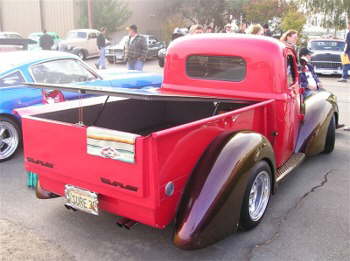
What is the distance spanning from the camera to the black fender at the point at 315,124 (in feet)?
15.9

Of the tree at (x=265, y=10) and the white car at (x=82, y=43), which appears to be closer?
the white car at (x=82, y=43)

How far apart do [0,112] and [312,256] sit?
13.9ft

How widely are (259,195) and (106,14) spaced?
104 ft

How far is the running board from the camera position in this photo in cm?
403

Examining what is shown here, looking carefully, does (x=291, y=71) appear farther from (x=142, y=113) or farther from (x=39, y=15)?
(x=39, y=15)

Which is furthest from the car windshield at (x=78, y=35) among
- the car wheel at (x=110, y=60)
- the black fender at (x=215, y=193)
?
the black fender at (x=215, y=193)

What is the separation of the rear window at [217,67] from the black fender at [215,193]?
4.40 feet

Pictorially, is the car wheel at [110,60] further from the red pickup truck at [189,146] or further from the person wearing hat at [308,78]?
the red pickup truck at [189,146]

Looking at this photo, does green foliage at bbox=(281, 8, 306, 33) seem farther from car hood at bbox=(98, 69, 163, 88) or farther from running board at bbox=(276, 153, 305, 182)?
running board at bbox=(276, 153, 305, 182)

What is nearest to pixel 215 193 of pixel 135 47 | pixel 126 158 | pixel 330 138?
pixel 126 158

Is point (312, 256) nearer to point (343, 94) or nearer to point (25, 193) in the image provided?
point (25, 193)

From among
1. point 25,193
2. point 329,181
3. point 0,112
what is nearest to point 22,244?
point 25,193

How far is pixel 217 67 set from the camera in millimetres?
4547

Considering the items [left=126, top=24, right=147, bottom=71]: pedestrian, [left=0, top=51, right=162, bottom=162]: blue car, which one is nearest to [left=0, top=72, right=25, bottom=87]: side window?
[left=0, top=51, right=162, bottom=162]: blue car
